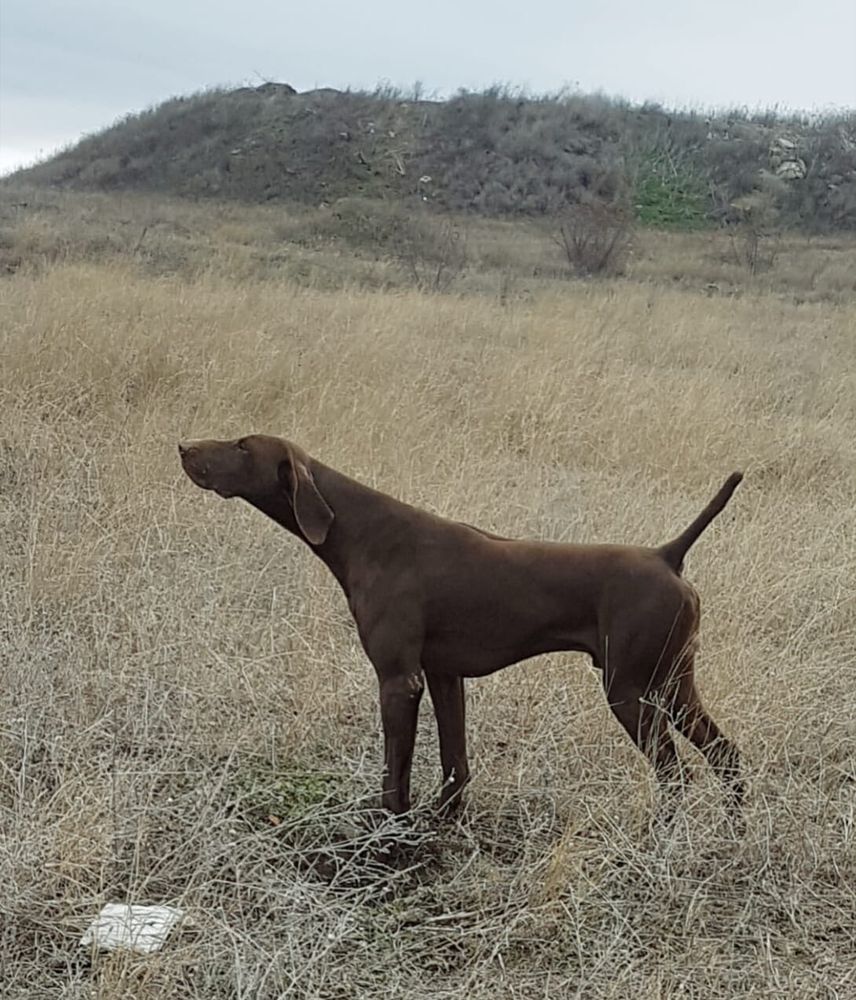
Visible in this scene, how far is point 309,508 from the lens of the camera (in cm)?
253

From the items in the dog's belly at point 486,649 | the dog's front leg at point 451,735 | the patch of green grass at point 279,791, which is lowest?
the patch of green grass at point 279,791

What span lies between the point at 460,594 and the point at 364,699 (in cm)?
102

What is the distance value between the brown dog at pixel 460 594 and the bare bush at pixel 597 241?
16.1 meters

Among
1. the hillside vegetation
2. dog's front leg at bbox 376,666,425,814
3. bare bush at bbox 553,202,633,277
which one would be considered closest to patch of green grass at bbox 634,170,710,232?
the hillside vegetation

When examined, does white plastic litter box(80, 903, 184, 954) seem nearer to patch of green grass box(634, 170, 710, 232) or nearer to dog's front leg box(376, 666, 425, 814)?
dog's front leg box(376, 666, 425, 814)

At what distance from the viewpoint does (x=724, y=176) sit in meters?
30.2

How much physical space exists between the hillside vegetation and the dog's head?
25336 mm

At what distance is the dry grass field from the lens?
7.61 ft

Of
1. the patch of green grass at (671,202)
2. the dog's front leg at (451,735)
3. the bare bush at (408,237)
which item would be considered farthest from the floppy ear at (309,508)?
the patch of green grass at (671,202)

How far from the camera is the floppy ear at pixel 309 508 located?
253 cm

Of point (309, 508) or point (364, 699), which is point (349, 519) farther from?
point (364, 699)

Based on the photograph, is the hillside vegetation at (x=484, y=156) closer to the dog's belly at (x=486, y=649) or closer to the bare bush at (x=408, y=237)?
the bare bush at (x=408, y=237)

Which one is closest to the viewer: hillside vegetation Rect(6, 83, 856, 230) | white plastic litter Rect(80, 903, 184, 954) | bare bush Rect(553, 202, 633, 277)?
white plastic litter Rect(80, 903, 184, 954)

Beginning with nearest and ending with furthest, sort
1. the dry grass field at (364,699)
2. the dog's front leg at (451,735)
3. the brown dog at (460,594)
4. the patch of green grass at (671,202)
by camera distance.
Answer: the dry grass field at (364,699) < the brown dog at (460,594) < the dog's front leg at (451,735) < the patch of green grass at (671,202)
